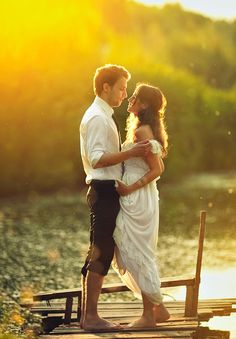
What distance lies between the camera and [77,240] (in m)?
18.9

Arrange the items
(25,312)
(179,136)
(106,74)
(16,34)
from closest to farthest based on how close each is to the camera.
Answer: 1. (106,74)
2. (25,312)
3. (16,34)
4. (179,136)

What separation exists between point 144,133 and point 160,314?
1.25m

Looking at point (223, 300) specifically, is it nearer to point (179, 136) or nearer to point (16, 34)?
point (16, 34)

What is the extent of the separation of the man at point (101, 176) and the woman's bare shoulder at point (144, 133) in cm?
12

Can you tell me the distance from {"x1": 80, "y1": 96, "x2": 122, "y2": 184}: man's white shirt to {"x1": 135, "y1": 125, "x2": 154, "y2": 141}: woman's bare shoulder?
0.54 ft

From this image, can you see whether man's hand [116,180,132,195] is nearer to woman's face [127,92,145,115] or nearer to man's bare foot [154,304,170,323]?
woman's face [127,92,145,115]

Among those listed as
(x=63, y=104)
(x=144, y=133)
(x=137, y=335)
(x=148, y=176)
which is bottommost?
(x=137, y=335)

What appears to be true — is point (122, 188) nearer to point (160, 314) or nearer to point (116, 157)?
point (116, 157)

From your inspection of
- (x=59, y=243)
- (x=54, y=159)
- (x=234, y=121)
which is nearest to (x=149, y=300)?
(x=59, y=243)

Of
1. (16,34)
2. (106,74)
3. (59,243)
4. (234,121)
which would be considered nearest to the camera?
(106,74)

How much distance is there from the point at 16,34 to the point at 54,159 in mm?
3120

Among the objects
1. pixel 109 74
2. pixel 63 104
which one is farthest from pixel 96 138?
pixel 63 104

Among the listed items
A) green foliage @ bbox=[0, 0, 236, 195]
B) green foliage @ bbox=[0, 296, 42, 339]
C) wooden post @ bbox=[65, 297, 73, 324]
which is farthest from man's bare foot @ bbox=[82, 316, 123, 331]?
green foliage @ bbox=[0, 0, 236, 195]

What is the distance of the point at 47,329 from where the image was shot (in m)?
9.91
